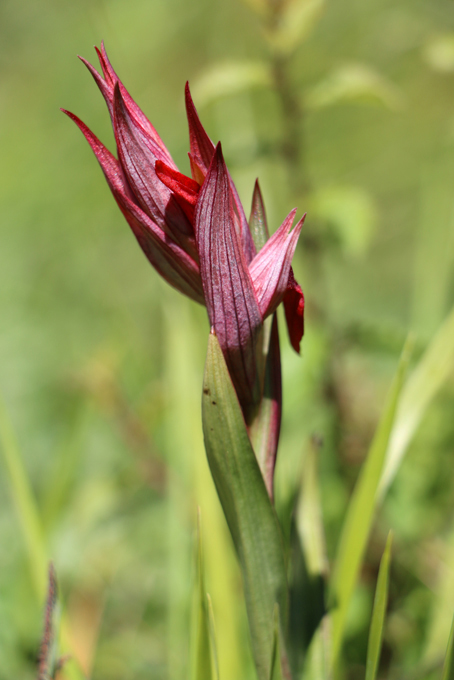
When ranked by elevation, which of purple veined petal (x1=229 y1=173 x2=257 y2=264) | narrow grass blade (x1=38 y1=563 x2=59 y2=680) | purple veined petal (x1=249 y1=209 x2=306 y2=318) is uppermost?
purple veined petal (x1=229 y1=173 x2=257 y2=264)

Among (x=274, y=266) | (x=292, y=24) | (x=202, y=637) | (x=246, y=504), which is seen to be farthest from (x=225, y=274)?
(x=292, y=24)

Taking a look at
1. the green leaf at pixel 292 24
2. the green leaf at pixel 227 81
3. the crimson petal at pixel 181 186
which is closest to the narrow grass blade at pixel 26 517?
the crimson petal at pixel 181 186

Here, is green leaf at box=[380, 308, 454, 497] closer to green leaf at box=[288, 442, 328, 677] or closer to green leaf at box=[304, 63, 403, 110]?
green leaf at box=[288, 442, 328, 677]

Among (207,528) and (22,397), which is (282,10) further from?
(22,397)

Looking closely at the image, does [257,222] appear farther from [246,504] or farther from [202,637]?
[202,637]

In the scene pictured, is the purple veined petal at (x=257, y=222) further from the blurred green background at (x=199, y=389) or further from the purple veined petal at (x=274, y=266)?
the blurred green background at (x=199, y=389)

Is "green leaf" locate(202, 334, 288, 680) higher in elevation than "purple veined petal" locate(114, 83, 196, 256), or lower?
lower

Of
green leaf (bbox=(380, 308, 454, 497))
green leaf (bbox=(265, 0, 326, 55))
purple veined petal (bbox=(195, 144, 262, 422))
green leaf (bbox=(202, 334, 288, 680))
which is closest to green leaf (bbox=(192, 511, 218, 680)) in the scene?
green leaf (bbox=(202, 334, 288, 680))

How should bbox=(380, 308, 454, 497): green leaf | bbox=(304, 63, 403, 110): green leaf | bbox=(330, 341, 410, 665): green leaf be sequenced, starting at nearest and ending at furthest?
bbox=(330, 341, 410, 665): green leaf < bbox=(380, 308, 454, 497): green leaf < bbox=(304, 63, 403, 110): green leaf
